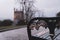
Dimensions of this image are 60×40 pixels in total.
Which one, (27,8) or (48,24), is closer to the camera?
(48,24)

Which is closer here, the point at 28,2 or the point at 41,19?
the point at 41,19

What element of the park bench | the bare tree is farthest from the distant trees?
the park bench

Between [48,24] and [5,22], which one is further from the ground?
[48,24]

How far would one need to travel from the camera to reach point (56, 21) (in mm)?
2439

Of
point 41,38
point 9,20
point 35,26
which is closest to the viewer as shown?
point 35,26

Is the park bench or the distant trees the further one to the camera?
the distant trees

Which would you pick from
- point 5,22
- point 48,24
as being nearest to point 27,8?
point 5,22

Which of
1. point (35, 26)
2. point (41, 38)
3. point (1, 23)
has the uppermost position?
point (35, 26)

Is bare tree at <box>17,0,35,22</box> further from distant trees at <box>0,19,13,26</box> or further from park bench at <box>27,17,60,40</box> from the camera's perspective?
park bench at <box>27,17,60,40</box>

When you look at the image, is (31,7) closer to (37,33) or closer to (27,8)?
(27,8)

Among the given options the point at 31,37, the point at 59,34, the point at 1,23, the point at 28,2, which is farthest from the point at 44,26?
the point at 28,2

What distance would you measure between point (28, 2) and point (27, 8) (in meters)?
1.77

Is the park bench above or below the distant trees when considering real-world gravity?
above

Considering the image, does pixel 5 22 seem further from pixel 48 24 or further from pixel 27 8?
pixel 48 24
